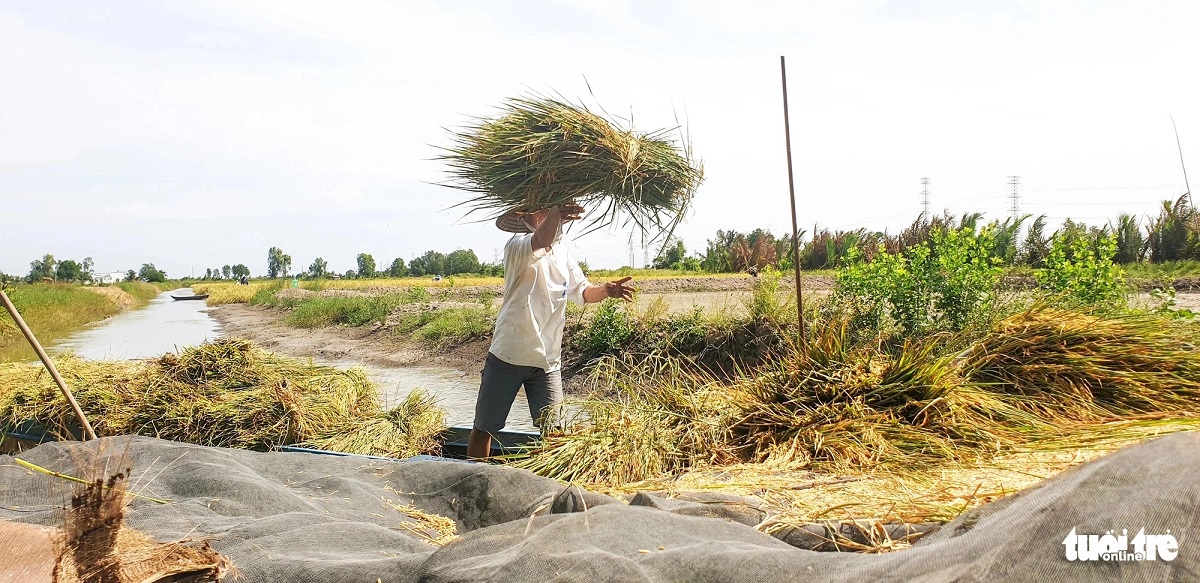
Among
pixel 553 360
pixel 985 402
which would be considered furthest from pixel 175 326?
pixel 985 402

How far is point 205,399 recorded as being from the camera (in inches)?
198

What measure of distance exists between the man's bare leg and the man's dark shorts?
0.14ft

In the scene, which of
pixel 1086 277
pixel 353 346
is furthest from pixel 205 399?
pixel 353 346

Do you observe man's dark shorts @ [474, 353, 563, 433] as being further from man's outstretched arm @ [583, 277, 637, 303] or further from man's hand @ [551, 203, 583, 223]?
man's hand @ [551, 203, 583, 223]

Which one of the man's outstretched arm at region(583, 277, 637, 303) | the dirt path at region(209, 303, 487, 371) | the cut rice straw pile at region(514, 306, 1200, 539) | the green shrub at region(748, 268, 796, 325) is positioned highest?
the man's outstretched arm at region(583, 277, 637, 303)

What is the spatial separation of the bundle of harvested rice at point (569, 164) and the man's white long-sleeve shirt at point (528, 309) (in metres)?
0.27

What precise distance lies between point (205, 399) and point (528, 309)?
2.58m

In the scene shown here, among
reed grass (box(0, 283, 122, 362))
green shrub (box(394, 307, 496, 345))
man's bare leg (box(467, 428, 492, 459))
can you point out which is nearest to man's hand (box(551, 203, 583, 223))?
man's bare leg (box(467, 428, 492, 459))

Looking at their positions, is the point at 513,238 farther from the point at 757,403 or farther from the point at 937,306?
the point at 937,306

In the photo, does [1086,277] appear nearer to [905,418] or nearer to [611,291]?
[905,418]

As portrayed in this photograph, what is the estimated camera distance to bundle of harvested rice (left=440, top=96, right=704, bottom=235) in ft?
12.1

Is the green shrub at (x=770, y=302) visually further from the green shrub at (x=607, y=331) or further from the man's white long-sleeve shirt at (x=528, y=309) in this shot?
the man's white long-sleeve shirt at (x=528, y=309)

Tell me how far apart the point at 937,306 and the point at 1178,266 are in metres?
9.04

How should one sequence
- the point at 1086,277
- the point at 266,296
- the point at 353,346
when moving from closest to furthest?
the point at 1086,277
the point at 353,346
the point at 266,296
